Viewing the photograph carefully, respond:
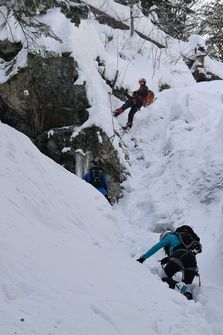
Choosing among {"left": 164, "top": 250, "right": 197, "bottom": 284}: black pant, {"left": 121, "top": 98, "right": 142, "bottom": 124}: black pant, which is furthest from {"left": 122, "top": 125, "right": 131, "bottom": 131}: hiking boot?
{"left": 164, "top": 250, "right": 197, "bottom": 284}: black pant

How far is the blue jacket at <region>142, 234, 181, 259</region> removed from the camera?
24.9 ft

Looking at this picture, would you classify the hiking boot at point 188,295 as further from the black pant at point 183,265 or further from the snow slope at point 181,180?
the black pant at point 183,265

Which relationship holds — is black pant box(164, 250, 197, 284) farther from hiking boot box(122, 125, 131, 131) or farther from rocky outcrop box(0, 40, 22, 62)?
rocky outcrop box(0, 40, 22, 62)

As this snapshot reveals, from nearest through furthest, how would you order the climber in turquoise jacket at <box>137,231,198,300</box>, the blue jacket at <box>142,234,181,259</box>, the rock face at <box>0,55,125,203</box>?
the climber in turquoise jacket at <box>137,231,198,300</box> < the blue jacket at <box>142,234,181,259</box> < the rock face at <box>0,55,125,203</box>

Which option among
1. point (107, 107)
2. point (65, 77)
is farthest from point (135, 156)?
point (65, 77)

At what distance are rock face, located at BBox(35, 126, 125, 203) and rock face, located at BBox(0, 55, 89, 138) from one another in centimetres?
45

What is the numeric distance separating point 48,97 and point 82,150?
194cm

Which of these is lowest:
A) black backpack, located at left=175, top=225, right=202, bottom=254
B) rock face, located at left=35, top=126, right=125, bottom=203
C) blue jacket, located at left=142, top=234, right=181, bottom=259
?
rock face, located at left=35, top=126, right=125, bottom=203

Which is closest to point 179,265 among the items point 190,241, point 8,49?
point 190,241

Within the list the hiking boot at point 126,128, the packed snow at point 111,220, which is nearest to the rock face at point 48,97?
the packed snow at point 111,220

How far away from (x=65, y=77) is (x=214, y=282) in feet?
25.3

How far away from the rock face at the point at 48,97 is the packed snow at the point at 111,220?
0.34 meters

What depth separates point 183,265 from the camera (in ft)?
23.9

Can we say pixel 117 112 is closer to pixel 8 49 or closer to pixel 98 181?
pixel 8 49
